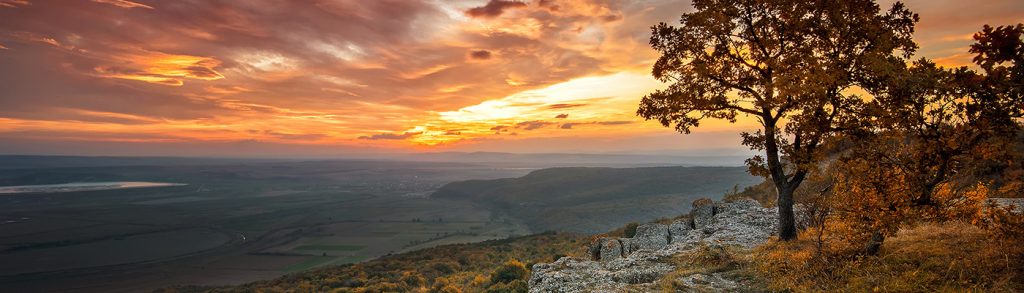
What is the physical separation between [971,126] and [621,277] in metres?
10.0

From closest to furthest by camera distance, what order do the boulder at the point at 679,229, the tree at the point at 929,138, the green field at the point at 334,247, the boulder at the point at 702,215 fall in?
the tree at the point at 929,138, the boulder at the point at 679,229, the boulder at the point at 702,215, the green field at the point at 334,247

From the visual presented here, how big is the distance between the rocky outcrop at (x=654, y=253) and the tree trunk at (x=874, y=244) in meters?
3.66

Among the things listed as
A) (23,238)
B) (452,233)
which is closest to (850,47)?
(452,233)

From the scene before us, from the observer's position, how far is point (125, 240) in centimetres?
17400

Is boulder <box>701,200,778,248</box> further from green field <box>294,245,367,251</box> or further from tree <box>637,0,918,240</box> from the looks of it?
green field <box>294,245,367,251</box>

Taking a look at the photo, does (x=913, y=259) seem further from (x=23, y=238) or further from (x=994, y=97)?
(x=23, y=238)

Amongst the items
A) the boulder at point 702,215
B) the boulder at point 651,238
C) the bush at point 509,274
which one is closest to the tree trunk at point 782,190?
the boulder at point 651,238

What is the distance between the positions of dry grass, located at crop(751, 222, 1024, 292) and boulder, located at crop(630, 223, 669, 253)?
Result: 32.6 feet

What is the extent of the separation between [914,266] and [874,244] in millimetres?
1122

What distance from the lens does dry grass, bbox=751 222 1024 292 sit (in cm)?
897

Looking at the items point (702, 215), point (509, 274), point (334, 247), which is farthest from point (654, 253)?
point (334, 247)

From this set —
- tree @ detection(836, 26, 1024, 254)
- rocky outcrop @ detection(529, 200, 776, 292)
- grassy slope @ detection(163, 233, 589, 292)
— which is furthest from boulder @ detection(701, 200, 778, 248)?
grassy slope @ detection(163, 233, 589, 292)

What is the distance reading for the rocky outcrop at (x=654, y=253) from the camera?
47.2ft

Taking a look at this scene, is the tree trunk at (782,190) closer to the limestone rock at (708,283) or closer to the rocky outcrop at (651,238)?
the limestone rock at (708,283)
